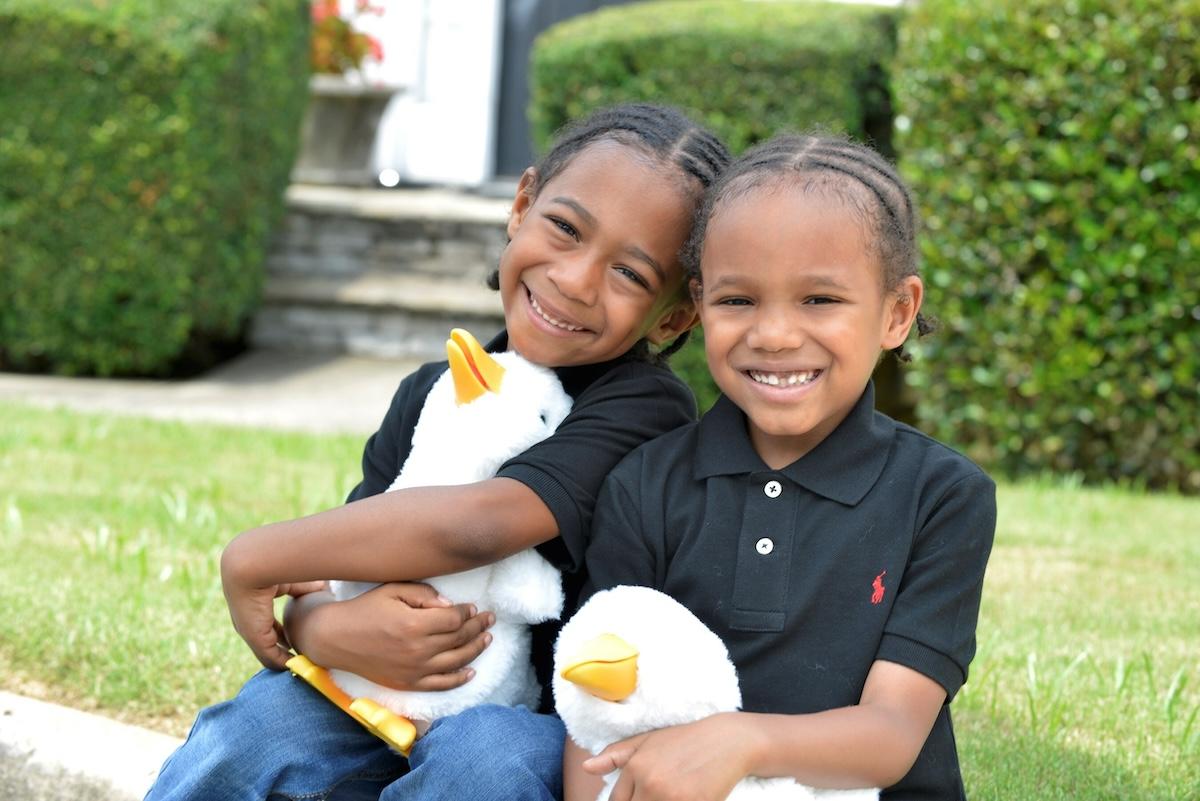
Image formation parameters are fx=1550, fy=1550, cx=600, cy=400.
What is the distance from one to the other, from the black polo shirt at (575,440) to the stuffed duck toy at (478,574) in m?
0.04

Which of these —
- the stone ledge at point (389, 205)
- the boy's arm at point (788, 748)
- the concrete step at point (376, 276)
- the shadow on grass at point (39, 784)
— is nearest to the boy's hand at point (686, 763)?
the boy's arm at point (788, 748)

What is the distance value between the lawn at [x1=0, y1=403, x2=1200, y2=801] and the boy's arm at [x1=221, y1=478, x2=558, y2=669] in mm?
Result: 888

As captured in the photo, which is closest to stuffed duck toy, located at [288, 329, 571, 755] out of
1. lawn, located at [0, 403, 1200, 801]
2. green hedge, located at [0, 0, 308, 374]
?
lawn, located at [0, 403, 1200, 801]

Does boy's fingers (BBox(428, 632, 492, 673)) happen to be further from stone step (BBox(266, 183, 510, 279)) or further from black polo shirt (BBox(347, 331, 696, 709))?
stone step (BBox(266, 183, 510, 279))

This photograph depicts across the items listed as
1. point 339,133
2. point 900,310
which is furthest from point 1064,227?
point 339,133

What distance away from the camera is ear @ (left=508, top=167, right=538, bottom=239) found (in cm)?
238

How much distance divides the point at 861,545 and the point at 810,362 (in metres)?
0.24

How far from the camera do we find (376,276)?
840 cm

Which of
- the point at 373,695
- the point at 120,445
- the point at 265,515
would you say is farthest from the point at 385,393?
the point at 373,695

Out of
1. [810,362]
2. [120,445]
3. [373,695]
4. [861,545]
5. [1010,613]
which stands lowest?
[120,445]

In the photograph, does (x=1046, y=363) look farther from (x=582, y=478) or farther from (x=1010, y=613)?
(x=582, y=478)

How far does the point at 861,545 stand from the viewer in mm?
1938

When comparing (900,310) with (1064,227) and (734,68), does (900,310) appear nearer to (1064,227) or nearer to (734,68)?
(1064,227)

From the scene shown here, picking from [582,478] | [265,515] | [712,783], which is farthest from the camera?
[265,515]
